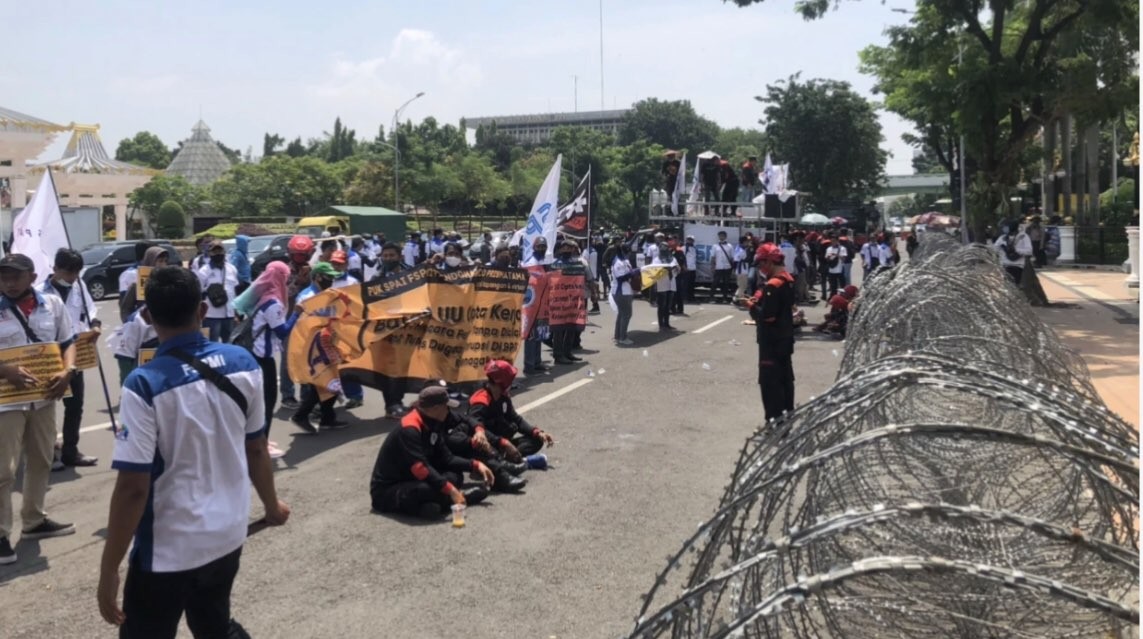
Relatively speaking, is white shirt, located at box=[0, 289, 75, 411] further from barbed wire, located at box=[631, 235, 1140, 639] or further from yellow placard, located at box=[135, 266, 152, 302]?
barbed wire, located at box=[631, 235, 1140, 639]

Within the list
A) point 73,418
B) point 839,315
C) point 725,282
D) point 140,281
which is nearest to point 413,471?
point 73,418

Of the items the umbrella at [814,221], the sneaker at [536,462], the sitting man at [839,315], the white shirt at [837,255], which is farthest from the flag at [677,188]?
the umbrella at [814,221]

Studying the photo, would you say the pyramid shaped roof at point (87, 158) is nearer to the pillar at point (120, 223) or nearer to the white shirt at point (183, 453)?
the pillar at point (120, 223)

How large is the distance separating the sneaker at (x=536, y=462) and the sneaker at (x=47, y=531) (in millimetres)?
3423

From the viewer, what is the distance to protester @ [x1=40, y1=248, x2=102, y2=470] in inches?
327

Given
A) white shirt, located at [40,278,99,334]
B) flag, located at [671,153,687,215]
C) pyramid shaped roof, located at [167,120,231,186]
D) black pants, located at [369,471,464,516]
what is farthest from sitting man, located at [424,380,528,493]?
pyramid shaped roof, located at [167,120,231,186]

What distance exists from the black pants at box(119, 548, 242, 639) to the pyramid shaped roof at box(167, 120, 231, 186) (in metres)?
96.9

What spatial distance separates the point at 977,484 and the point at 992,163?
17.2 m

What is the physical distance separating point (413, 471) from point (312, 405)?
10.6 ft

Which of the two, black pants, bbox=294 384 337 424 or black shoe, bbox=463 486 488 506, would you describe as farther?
black pants, bbox=294 384 337 424

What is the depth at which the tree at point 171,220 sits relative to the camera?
185ft

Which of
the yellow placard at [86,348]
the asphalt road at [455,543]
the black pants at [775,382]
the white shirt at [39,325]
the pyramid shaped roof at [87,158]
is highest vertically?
the pyramid shaped roof at [87,158]

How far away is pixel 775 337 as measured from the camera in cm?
957

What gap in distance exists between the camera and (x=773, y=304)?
9531 millimetres
